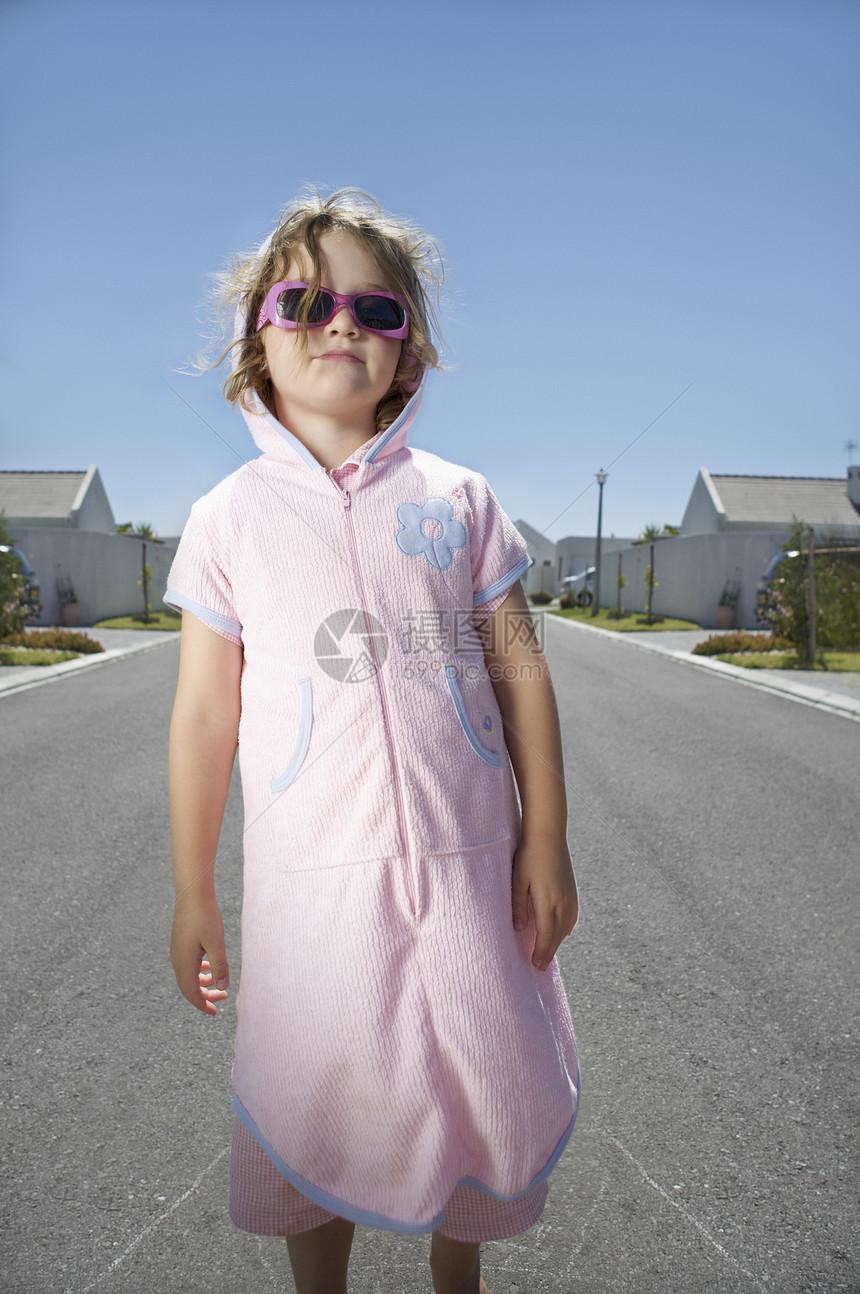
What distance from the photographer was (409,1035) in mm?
1210

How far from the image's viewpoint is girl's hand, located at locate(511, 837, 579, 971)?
1378mm

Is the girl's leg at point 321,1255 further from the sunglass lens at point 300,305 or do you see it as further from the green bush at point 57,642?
the green bush at point 57,642

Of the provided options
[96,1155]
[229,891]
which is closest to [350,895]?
[96,1155]

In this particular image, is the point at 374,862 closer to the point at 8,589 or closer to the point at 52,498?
the point at 8,589

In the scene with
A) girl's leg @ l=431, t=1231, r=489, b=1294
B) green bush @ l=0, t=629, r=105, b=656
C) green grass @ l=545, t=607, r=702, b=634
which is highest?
girl's leg @ l=431, t=1231, r=489, b=1294

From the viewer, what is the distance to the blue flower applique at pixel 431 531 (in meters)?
1.38

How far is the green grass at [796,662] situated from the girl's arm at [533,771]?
1389cm

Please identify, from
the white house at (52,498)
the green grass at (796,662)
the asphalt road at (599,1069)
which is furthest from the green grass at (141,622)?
the asphalt road at (599,1069)

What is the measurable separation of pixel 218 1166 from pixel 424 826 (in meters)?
1.39

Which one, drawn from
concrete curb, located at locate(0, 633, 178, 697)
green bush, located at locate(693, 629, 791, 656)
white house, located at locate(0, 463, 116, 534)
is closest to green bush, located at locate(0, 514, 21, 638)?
concrete curb, located at locate(0, 633, 178, 697)

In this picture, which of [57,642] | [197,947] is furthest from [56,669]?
[197,947]

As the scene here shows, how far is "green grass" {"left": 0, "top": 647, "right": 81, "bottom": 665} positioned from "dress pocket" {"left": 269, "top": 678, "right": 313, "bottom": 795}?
14.5 metres

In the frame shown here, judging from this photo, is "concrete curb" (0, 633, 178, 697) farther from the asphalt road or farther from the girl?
the girl

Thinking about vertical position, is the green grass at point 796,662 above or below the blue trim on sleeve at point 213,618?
below
